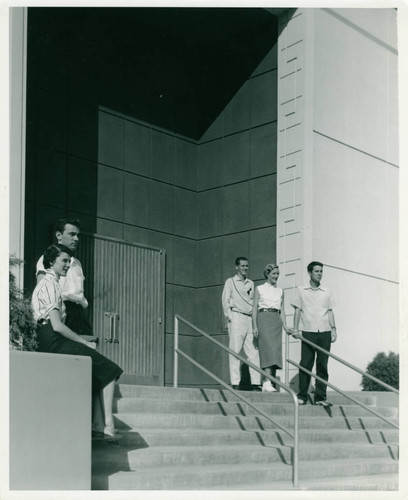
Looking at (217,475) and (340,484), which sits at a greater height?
(217,475)

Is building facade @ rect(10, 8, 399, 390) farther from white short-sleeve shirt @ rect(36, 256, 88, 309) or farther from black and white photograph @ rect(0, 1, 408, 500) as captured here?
white short-sleeve shirt @ rect(36, 256, 88, 309)

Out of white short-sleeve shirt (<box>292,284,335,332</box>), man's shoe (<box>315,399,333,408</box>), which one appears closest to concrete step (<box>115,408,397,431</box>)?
man's shoe (<box>315,399,333,408</box>)

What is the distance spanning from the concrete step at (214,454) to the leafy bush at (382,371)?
3.76 m

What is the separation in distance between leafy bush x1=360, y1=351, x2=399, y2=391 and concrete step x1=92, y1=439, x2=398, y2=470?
12.3 feet

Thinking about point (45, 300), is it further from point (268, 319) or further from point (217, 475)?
point (268, 319)

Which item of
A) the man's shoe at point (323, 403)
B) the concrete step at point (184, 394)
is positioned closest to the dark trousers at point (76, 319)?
the concrete step at point (184, 394)

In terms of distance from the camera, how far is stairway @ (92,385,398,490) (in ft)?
23.3

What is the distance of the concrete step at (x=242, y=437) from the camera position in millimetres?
7785

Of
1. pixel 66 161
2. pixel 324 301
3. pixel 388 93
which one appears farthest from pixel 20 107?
pixel 388 93

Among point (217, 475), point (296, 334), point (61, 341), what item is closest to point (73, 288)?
point (61, 341)

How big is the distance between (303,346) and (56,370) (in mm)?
5040

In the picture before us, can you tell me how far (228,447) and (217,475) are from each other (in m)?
0.95

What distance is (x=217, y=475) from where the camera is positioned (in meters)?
7.25
